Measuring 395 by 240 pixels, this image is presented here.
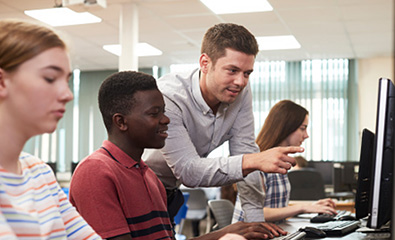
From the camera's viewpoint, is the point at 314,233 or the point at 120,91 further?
the point at 314,233

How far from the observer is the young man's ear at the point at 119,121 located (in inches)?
58.4

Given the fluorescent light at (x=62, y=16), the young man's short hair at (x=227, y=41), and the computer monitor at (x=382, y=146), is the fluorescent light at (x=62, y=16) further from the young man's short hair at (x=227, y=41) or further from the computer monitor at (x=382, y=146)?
the computer monitor at (x=382, y=146)

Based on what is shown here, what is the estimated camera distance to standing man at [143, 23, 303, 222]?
1713 millimetres

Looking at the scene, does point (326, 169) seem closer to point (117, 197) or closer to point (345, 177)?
point (345, 177)

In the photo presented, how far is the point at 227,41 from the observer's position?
1854 millimetres

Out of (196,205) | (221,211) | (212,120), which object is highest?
(212,120)

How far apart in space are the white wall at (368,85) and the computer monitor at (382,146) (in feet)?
24.2

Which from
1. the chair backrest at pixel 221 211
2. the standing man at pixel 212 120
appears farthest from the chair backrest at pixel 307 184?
the standing man at pixel 212 120

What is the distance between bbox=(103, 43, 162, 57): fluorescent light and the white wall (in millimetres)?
3407

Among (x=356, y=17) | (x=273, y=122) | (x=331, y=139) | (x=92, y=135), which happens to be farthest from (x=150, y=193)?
(x=92, y=135)

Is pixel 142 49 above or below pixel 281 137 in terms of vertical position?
above

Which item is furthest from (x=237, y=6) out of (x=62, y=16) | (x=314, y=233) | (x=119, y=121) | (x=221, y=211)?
(x=119, y=121)

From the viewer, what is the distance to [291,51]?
25.7ft

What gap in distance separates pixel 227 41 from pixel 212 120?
1.01 ft
